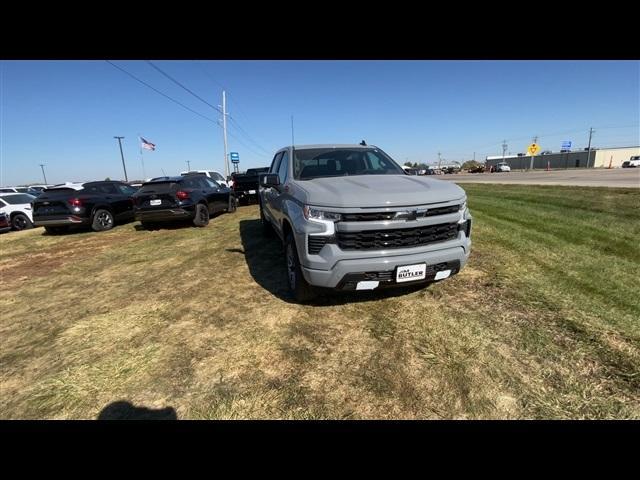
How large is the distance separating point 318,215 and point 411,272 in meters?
1.05

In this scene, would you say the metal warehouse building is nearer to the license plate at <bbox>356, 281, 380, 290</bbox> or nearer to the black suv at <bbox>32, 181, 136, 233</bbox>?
the black suv at <bbox>32, 181, 136, 233</bbox>

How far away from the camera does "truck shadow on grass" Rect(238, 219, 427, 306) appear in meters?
3.88

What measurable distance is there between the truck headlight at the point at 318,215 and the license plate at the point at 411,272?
30.5 inches

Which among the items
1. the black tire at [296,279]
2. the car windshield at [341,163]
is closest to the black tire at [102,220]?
the car windshield at [341,163]

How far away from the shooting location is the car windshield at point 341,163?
4477mm

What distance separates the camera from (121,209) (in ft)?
35.2

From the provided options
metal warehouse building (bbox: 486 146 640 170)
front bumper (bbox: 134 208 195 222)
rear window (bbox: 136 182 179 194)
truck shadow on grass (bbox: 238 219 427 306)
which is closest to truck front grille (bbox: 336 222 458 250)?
truck shadow on grass (bbox: 238 219 427 306)

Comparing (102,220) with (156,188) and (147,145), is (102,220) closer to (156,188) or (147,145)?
(156,188)

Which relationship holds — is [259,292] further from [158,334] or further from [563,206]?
[563,206]

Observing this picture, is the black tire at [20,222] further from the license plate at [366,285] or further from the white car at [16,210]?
the license plate at [366,285]

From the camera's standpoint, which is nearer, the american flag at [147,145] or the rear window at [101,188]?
the rear window at [101,188]

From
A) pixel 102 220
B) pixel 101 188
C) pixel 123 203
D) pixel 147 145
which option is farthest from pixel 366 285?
pixel 147 145
